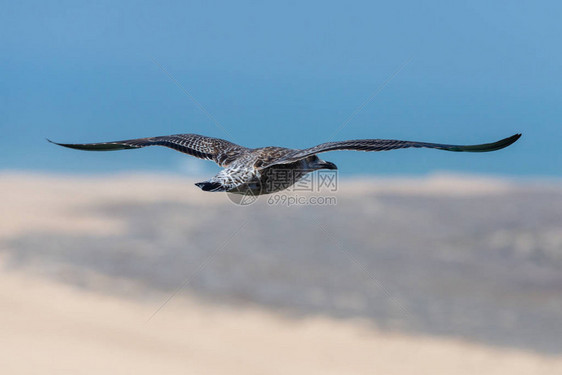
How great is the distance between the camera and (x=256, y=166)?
35.5 ft

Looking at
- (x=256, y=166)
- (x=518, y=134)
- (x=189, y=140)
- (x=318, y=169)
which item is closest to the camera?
(x=518, y=134)

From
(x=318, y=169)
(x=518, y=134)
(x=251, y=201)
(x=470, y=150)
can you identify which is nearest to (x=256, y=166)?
(x=251, y=201)

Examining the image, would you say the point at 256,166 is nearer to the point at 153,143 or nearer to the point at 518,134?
the point at 153,143

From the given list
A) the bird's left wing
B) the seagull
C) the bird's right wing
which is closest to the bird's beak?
the seagull

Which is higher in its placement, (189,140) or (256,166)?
(189,140)

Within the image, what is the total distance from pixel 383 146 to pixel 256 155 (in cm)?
274

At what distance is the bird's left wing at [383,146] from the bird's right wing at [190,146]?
6.87ft

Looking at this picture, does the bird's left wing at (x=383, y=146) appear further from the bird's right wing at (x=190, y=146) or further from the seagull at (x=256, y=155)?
the bird's right wing at (x=190, y=146)

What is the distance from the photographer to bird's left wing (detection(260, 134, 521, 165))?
32.3ft

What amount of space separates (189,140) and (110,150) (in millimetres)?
1866

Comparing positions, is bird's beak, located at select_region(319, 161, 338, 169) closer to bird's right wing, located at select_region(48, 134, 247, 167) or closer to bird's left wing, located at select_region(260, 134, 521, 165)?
bird's left wing, located at select_region(260, 134, 521, 165)

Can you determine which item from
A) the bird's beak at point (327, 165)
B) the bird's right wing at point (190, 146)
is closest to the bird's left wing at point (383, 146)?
the bird's beak at point (327, 165)

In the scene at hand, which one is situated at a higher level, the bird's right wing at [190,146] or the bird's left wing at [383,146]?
the bird's right wing at [190,146]

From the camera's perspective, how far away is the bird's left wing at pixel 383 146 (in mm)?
9844
